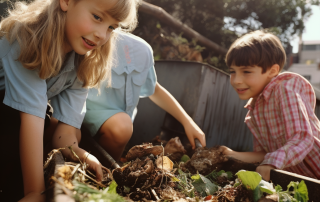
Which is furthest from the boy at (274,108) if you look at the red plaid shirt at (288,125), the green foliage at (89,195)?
the green foliage at (89,195)

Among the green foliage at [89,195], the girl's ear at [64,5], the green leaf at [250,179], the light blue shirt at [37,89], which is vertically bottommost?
the green leaf at [250,179]

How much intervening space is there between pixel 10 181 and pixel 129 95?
1.18 meters

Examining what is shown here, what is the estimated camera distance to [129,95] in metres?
2.45

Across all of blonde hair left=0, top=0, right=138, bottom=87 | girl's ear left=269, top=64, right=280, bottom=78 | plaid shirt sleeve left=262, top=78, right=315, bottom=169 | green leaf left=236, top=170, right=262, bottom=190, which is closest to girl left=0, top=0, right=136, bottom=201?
blonde hair left=0, top=0, right=138, bottom=87

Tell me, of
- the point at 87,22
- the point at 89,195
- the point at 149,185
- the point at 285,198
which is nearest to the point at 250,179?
the point at 285,198

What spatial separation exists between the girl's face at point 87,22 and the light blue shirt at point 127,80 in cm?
77

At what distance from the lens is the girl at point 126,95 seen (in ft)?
7.20

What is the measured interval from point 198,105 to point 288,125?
3.83ft

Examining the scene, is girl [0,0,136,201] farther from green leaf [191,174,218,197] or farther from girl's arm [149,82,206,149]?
girl's arm [149,82,206,149]

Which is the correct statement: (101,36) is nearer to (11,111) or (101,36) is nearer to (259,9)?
(11,111)

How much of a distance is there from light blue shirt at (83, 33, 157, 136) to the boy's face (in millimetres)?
806

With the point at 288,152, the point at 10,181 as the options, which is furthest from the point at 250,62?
the point at 10,181

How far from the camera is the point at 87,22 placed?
1.47 m

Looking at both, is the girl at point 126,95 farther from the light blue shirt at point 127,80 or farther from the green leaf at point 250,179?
the green leaf at point 250,179
